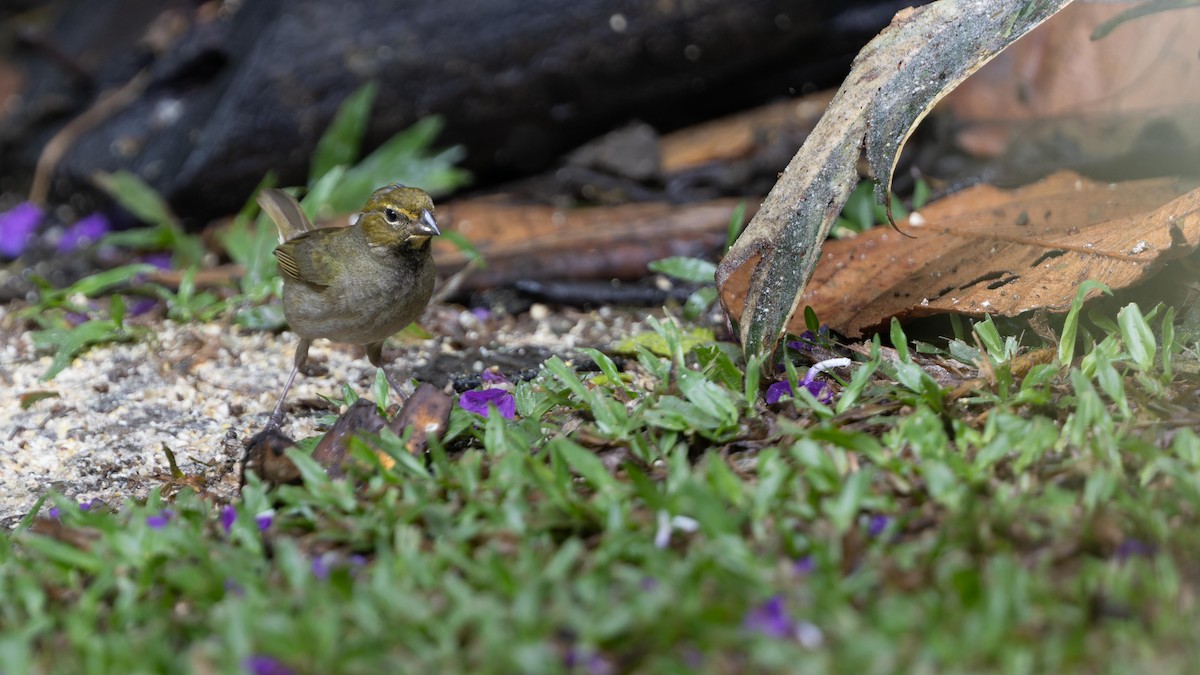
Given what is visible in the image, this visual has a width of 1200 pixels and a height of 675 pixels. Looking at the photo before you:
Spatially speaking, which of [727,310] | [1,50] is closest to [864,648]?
[727,310]

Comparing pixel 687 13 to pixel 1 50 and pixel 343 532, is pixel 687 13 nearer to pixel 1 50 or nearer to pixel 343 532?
pixel 343 532

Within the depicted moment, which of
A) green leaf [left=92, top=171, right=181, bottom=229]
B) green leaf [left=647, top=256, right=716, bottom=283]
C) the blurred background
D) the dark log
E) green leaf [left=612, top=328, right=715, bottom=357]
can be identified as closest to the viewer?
green leaf [left=612, top=328, right=715, bottom=357]

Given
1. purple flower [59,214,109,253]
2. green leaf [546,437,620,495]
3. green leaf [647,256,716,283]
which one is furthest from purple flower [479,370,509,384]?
purple flower [59,214,109,253]

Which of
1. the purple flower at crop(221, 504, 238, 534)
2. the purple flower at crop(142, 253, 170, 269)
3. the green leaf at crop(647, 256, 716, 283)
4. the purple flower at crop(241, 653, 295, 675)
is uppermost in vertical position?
the purple flower at crop(241, 653, 295, 675)

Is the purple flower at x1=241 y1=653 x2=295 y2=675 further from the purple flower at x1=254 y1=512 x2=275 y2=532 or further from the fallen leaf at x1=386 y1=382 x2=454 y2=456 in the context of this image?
the fallen leaf at x1=386 y1=382 x2=454 y2=456

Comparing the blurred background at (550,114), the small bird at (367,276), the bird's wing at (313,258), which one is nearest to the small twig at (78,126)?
the blurred background at (550,114)

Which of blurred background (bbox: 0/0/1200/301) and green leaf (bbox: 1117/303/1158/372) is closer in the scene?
green leaf (bbox: 1117/303/1158/372)

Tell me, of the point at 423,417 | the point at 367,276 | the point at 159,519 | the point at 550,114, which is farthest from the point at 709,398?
the point at 550,114

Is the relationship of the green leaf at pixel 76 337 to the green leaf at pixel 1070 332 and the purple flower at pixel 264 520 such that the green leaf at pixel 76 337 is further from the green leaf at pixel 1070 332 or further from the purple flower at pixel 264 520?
the green leaf at pixel 1070 332
